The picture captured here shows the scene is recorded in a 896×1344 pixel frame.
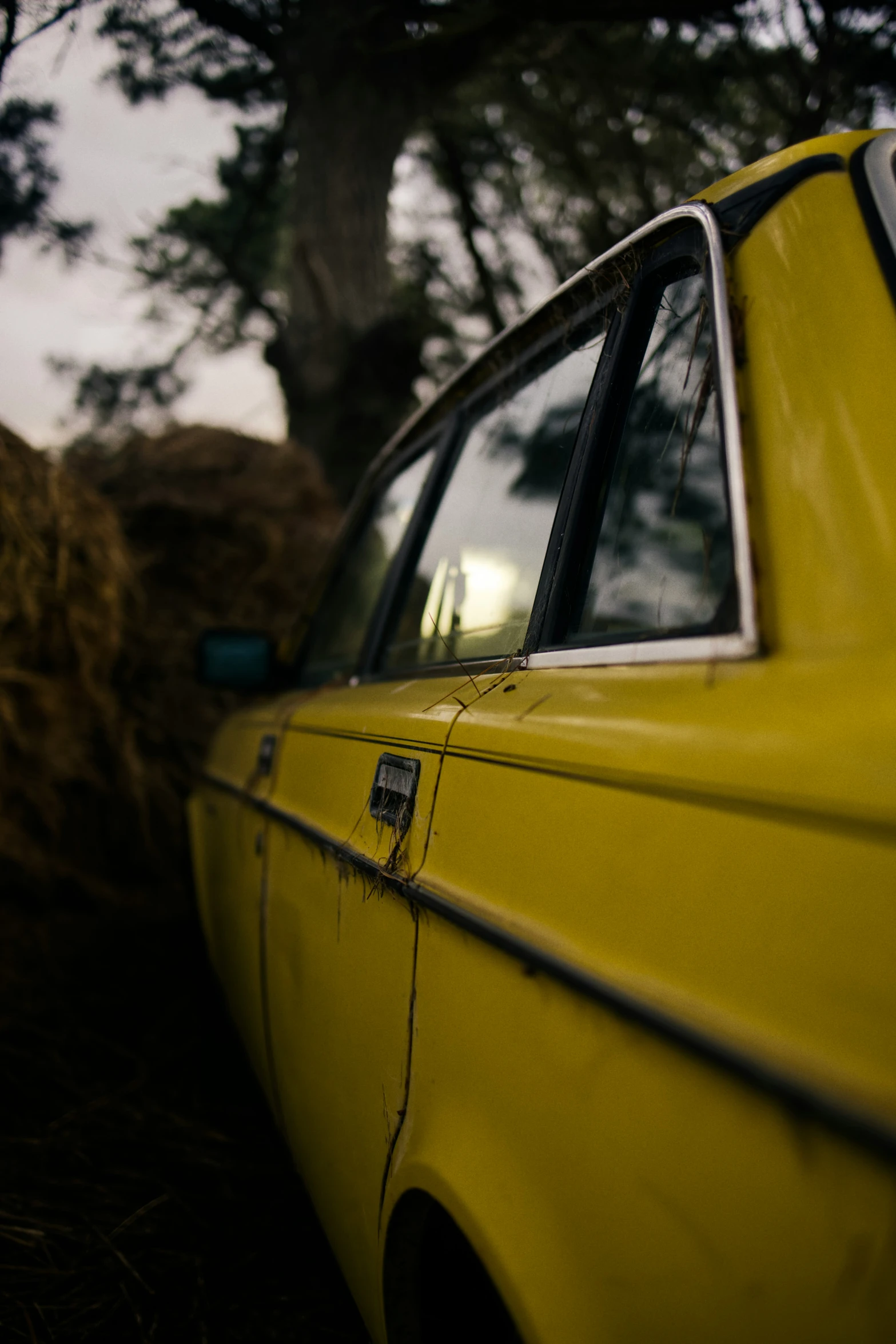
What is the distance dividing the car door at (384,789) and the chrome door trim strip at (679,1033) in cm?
16

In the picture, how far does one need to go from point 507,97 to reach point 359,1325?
7.63 metres

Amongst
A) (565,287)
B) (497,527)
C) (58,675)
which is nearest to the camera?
(565,287)

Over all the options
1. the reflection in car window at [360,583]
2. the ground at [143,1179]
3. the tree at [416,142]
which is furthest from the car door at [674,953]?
the tree at [416,142]

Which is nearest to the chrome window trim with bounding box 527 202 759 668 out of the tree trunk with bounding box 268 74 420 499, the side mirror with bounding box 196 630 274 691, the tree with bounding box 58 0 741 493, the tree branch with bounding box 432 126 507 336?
the side mirror with bounding box 196 630 274 691

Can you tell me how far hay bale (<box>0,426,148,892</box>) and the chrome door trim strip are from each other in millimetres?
3274

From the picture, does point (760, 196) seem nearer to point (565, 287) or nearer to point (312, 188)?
point (565, 287)

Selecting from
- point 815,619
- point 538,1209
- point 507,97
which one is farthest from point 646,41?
point 538,1209

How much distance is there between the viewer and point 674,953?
803mm

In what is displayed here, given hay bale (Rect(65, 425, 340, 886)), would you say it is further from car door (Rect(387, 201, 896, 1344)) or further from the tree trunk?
car door (Rect(387, 201, 896, 1344))

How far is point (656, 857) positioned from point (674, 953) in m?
0.09

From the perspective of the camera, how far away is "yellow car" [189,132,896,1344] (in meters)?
0.69

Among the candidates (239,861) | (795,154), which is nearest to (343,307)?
(239,861)

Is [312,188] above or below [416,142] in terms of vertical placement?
below

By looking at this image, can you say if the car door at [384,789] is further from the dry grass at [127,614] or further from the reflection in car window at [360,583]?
the dry grass at [127,614]
